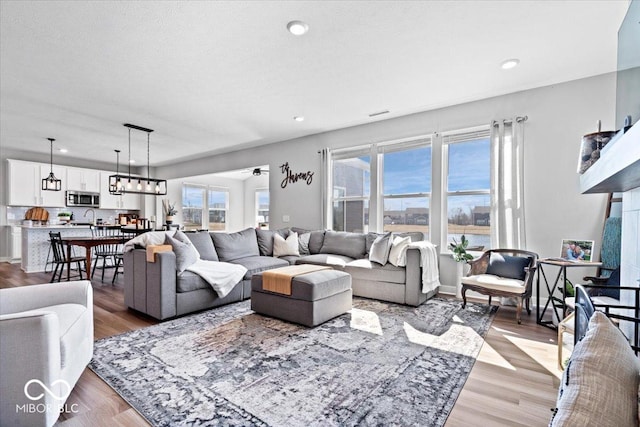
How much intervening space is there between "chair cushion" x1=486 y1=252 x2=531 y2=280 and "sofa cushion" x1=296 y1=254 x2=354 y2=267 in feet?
6.05

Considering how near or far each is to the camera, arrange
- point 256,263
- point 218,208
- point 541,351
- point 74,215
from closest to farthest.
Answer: point 541,351 → point 256,263 → point 74,215 → point 218,208

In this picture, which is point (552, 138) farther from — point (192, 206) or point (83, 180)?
point (83, 180)

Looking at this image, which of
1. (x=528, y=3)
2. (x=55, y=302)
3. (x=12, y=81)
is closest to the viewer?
(x=55, y=302)

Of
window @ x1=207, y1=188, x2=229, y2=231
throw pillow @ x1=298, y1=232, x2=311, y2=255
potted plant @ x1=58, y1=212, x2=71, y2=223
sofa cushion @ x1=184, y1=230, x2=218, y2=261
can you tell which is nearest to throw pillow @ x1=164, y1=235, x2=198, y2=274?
sofa cushion @ x1=184, y1=230, x2=218, y2=261

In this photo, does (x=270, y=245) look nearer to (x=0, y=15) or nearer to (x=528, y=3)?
(x=0, y=15)

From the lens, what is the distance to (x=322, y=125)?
5.32 metres

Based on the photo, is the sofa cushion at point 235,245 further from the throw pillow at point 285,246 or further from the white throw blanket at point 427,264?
the white throw blanket at point 427,264

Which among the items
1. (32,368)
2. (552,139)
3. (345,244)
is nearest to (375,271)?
(345,244)

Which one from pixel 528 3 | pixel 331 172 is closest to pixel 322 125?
pixel 331 172

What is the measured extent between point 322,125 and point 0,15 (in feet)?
12.8

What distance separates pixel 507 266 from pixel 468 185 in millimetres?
1321

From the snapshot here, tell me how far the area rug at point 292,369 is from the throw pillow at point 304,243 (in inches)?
77.5

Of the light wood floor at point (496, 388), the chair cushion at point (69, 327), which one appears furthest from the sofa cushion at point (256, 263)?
the chair cushion at point (69, 327)

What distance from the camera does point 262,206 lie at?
1038 centimetres
